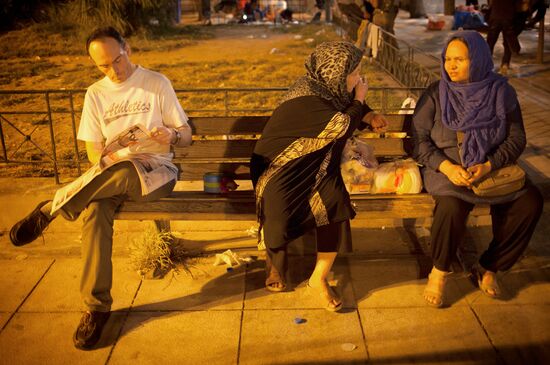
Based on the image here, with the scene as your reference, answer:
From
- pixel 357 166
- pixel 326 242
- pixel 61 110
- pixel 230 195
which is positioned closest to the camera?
pixel 326 242

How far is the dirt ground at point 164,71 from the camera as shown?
7.93 m

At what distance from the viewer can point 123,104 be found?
408 cm

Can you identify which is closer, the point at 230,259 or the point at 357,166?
the point at 357,166

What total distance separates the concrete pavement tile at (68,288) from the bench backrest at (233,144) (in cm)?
88

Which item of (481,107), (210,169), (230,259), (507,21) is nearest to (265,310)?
(230,259)

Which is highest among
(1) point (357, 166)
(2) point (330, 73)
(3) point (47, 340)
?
(2) point (330, 73)

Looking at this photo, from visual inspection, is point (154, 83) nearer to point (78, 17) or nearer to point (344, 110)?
point (344, 110)

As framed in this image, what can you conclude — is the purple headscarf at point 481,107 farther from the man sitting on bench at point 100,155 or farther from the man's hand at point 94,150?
the man's hand at point 94,150

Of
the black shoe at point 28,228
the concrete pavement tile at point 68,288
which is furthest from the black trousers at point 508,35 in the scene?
the black shoe at point 28,228

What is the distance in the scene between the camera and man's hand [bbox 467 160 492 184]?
3.89 meters

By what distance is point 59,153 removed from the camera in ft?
24.1

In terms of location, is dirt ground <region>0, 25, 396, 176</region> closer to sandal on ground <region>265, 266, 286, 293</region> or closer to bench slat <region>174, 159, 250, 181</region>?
bench slat <region>174, 159, 250, 181</region>

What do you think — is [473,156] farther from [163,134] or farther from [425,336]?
[163,134]

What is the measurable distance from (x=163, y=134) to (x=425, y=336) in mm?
2044
